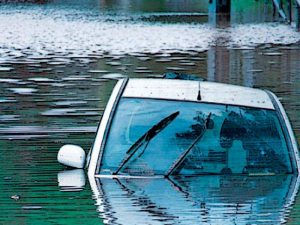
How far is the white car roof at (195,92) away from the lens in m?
9.01

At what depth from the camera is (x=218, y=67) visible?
2377cm

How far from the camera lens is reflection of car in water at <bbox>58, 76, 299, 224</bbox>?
838 cm

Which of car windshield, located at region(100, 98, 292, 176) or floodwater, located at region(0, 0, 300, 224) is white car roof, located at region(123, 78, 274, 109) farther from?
floodwater, located at region(0, 0, 300, 224)

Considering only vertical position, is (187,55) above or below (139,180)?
below

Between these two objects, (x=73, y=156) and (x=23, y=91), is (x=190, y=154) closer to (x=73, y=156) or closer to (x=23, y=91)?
(x=73, y=156)

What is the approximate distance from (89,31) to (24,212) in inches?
1136

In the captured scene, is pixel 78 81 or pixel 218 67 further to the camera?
pixel 218 67

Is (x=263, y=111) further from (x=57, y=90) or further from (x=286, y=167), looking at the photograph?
(x=57, y=90)

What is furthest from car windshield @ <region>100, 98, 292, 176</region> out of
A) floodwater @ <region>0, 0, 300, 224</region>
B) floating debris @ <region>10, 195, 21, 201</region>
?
floating debris @ <region>10, 195, 21, 201</region>

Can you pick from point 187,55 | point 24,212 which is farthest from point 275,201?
point 187,55

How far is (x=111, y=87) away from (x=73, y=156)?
31.8 ft

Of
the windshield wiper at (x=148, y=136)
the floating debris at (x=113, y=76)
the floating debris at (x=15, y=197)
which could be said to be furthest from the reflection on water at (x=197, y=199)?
the floating debris at (x=113, y=76)

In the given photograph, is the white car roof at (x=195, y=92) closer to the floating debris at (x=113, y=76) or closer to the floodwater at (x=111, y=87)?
the floodwater at (x=111, y=87)

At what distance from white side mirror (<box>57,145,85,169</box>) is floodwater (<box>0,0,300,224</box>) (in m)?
0.21
